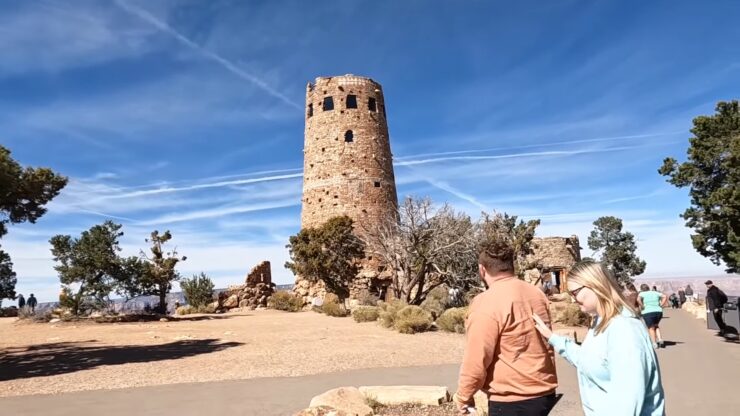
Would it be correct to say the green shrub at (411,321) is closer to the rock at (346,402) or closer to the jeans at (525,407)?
the rock at (346,402)

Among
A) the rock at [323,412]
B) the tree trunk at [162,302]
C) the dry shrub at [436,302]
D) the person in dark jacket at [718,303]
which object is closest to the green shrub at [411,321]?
the dry shrub at [436,302]

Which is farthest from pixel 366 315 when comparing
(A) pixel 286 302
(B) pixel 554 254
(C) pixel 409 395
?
(B) pixel 554 254

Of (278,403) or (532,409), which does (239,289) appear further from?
(532,409)

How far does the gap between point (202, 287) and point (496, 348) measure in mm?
30823

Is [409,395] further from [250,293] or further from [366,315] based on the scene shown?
[250,293]

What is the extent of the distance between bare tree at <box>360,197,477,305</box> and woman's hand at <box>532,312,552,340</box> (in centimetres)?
1796

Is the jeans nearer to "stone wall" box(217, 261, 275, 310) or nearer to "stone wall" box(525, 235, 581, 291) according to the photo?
"stone wall" box(217, 261, 275, 310)

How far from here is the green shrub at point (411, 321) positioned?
613 inches

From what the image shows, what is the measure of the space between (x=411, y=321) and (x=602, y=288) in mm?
13160

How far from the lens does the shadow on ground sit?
10148 millimetres

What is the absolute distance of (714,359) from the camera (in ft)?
32.5

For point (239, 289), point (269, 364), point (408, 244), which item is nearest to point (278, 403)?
point (269, 364)

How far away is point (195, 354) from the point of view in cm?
1191

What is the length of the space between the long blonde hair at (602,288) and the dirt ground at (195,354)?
24.4ft
